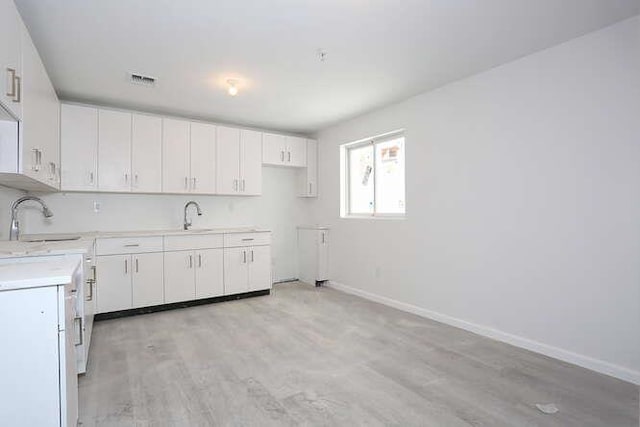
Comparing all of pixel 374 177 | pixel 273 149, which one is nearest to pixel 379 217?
pixel 374 177

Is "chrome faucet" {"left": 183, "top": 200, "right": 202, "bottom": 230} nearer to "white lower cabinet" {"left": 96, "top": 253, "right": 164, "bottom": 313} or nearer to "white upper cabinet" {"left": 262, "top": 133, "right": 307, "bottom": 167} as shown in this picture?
"white lower cabinet" {"left": 96, "top": 253, "right": 164, "bottom": 313}

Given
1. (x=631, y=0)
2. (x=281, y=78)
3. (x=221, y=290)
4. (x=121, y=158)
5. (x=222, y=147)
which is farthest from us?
(x=222, y=147)

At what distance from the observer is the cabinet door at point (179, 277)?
12.7 ft

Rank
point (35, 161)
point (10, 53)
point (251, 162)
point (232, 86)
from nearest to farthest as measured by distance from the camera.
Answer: point (10, 53)
point (35, 161)
point (232, 86)
point (251, 162)

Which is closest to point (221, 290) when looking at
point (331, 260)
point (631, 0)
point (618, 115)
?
point (331, 260)

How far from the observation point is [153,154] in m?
4.00

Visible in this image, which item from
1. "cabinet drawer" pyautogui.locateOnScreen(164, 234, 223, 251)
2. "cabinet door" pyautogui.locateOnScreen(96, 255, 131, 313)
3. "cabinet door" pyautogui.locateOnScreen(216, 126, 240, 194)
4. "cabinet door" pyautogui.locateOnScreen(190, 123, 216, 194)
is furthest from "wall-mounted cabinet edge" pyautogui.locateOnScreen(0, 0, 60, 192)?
"cabinet door" pyautogui.locateOnScreen(216, 126, 240, 194)

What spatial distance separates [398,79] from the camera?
3.24m

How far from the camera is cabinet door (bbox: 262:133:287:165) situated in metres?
4.85

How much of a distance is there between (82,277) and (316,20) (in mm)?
2364

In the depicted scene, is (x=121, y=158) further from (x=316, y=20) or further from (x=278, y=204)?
(x=316, y=20)

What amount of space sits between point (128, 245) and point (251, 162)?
6.15ft

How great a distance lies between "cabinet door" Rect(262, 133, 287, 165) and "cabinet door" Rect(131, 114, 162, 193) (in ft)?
4.55

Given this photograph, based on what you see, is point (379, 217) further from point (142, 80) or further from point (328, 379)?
point (142, 80)
